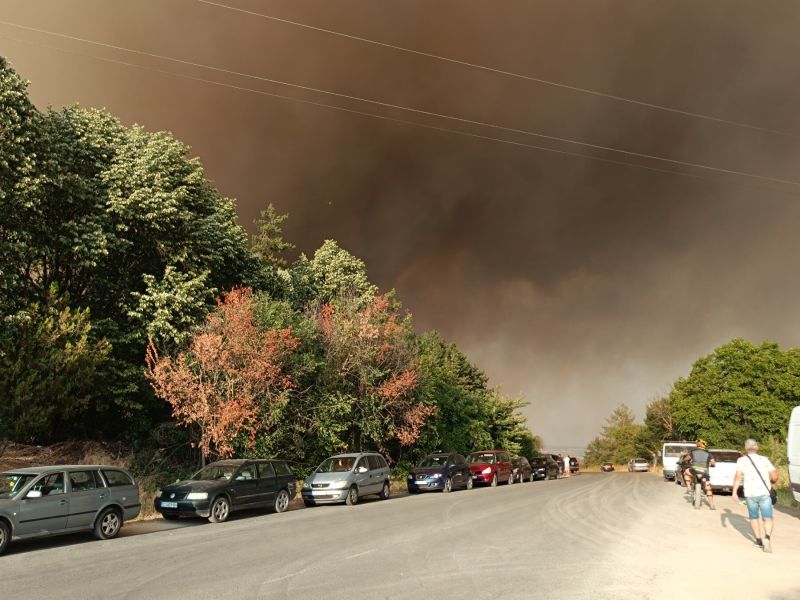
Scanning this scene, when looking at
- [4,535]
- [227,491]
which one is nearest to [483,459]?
[227,491]

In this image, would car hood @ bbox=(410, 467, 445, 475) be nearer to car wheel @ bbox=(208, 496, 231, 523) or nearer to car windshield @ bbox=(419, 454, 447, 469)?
car windshield @ bbox=(419, 454, 447, 469)

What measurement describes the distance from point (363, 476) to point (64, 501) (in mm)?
11248

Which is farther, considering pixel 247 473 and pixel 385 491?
pixel 385 491

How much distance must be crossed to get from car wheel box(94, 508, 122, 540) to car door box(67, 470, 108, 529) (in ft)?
0.71

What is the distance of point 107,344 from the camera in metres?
22.4

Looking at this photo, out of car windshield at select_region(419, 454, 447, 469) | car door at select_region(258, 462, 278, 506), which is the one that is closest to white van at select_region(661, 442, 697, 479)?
car windshield at select_region(419, 454, 447, 469)

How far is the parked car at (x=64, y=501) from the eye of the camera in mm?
11250

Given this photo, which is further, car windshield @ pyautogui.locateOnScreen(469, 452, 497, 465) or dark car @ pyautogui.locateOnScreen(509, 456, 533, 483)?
dark car @ pyautogui.locateOnScreen(509, 456, 533, 483)

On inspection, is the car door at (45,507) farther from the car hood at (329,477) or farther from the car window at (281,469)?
the car hood at (329,477)

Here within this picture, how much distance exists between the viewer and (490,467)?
31.9 metres

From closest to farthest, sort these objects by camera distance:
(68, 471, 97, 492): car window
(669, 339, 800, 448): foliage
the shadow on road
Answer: (68, 471, 97, 492): car window → the shadow on road → (669, 339, 800, 448): foliage

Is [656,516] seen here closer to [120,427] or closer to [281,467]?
[281,467]

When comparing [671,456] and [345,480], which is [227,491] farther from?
[671,456]

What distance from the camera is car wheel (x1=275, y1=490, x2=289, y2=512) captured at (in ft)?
61.3
